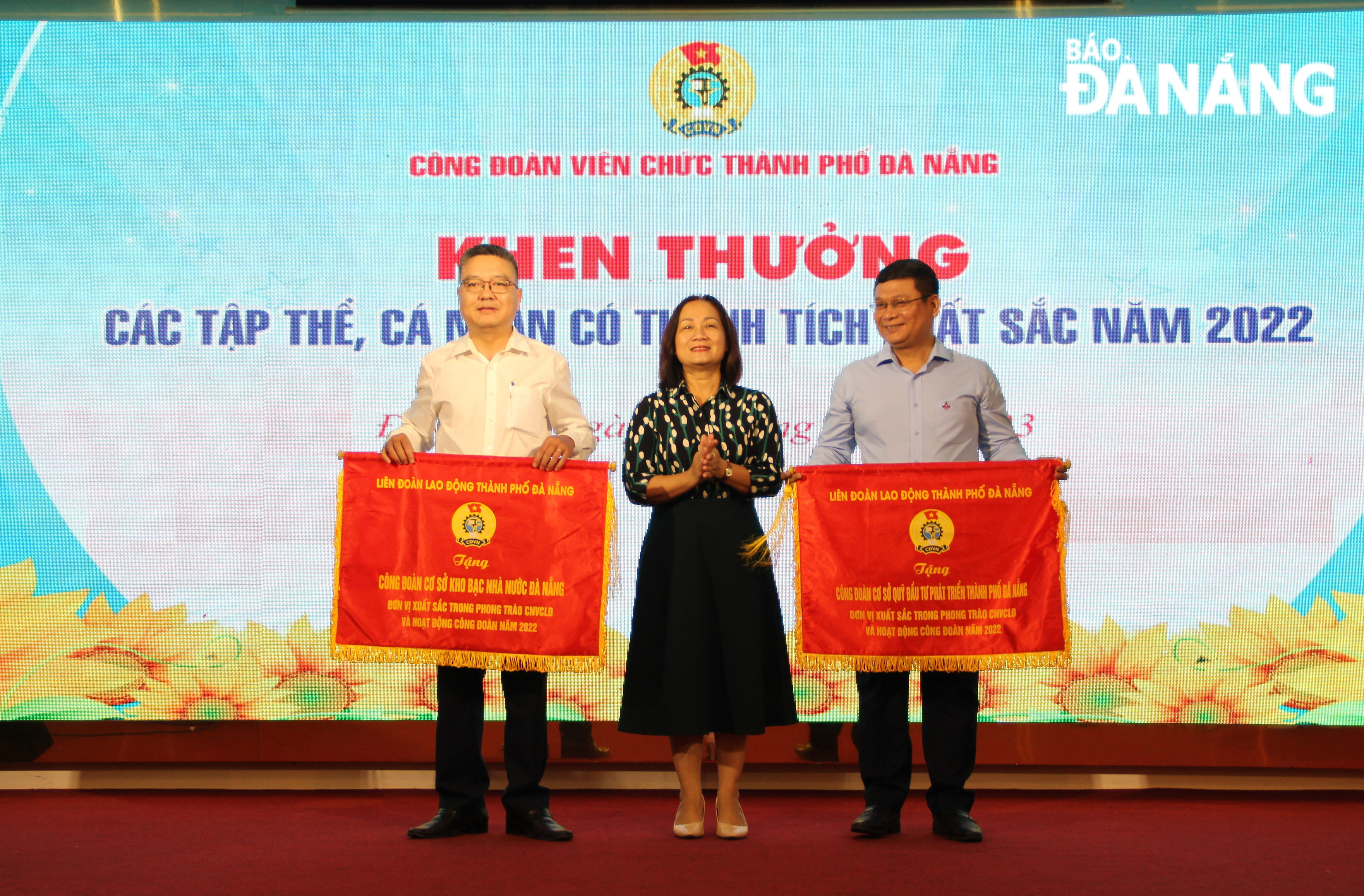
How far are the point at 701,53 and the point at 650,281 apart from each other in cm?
80

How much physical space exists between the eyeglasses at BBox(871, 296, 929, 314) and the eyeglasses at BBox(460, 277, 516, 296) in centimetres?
100

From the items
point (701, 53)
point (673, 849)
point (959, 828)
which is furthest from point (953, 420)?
point (701, 53)

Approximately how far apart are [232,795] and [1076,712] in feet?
9.07

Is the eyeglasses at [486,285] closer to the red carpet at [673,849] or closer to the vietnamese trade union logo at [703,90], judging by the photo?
the vietnamese trade union logo at [703,90]

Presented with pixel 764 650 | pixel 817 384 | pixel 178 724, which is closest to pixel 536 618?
pixel 764 650

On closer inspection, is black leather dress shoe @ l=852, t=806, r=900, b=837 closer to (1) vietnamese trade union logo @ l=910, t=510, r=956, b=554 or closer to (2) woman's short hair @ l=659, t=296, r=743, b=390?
(1) vietnamese trade union logo @ l=910, t=510, r=956, b=554

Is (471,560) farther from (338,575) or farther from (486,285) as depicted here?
(486,285)

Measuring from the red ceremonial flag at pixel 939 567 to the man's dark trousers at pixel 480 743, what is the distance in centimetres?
71

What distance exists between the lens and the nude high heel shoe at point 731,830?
9.23 ft

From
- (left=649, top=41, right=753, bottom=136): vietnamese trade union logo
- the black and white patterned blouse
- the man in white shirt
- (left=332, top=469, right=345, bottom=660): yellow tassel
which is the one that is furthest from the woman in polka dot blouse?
(left=649, top=41, right=753, bottom=136): vietnamese trade union logo

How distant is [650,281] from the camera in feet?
12.3

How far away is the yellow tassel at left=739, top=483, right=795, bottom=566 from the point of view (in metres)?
2.75

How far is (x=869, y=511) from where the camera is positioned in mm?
2898

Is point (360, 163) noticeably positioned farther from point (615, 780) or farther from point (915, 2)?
point (615, 780)
